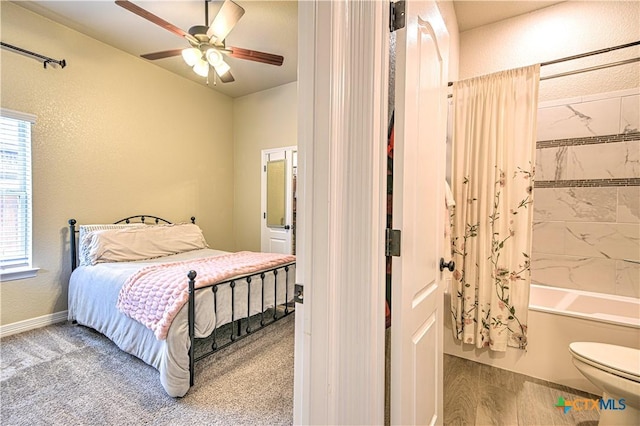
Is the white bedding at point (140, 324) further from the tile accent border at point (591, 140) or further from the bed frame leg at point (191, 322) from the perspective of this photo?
the tile accent border at point (591, 140)

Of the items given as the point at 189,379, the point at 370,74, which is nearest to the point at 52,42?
the point at 189,379

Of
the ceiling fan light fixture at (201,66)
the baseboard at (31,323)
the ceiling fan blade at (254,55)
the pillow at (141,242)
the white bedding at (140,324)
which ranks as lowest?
the baseboard at (31,323)

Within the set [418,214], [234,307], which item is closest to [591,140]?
[418,214]

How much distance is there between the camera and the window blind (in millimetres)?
2656

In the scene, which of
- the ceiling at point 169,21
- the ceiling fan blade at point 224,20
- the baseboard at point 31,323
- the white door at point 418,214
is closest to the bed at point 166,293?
the baseboard at point 31,323

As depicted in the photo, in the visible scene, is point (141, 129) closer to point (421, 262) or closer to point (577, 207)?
point (421, 262)

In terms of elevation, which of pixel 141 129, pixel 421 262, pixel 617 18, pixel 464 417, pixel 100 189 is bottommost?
pixel 464 417

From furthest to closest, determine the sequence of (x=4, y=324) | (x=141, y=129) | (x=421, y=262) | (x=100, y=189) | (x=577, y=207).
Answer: (x=141, y=129) → (x=100, y=189) → (x=4, y=324) → (x=577, y=207) → (x=421, y=262)

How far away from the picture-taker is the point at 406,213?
3.11 feet

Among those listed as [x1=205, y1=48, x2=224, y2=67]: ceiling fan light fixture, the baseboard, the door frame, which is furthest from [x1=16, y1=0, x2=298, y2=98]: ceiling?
the baseboard

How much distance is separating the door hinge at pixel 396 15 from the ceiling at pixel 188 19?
79.9 inches

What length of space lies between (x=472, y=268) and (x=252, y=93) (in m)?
3.95

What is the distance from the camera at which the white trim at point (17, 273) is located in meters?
2.64

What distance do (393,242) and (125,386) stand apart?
2053 millimetres
